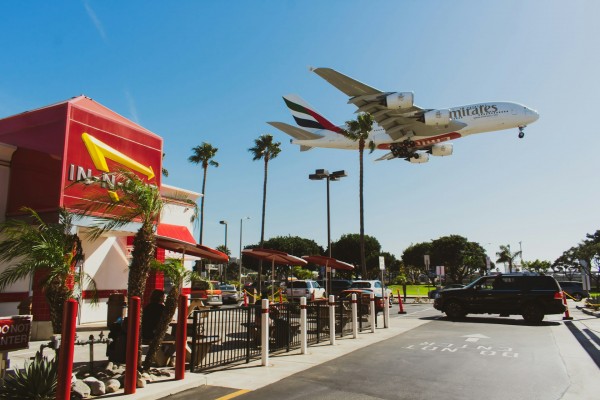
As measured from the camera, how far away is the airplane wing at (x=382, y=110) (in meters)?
25.7

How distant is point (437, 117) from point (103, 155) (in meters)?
21.8

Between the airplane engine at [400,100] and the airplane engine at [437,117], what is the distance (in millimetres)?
2587

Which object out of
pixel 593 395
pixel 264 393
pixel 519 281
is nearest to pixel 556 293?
pixel 519 281

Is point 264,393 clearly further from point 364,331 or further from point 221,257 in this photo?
point 364,331

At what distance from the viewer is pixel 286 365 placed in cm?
903

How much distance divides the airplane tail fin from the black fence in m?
27.8

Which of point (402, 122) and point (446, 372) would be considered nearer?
point (446, 372)

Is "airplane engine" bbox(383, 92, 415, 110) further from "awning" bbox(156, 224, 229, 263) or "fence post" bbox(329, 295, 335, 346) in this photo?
"awning" bbox(156, 224, 229, 263)

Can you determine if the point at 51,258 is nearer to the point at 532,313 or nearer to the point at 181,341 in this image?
the point at 181,341

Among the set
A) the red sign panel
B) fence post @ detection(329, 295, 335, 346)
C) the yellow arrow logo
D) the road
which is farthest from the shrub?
the yellow arrow logo

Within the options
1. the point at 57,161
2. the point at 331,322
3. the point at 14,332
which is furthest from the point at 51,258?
the point at 331,322

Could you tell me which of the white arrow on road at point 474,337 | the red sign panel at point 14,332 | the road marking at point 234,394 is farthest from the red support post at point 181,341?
the white arrow on road at point 474,337

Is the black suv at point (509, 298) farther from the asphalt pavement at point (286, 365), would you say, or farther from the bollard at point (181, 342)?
the bollard at point (181, 342)

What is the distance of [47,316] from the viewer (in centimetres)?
1246
